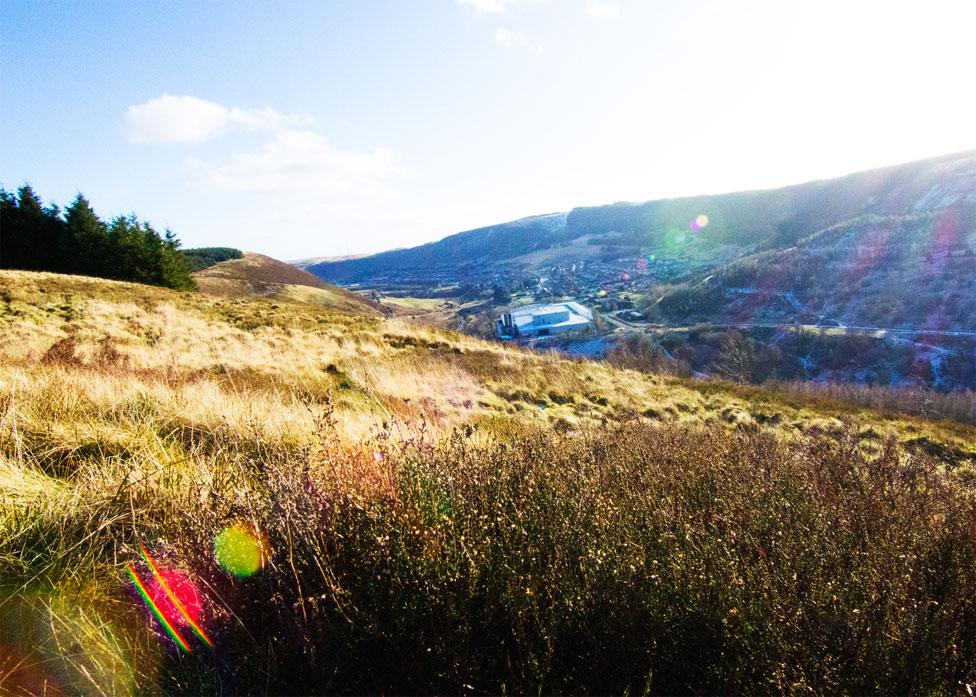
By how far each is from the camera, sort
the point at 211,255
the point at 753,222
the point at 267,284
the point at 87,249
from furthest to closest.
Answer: the point at 753,222
the point at 211,255
the point at 267,284
the point at 87,249

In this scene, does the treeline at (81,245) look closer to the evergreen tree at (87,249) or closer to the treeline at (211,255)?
the evergreen tree at (87,249)

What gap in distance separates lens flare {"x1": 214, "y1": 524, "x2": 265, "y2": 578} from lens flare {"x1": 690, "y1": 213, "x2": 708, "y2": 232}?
7125 inches

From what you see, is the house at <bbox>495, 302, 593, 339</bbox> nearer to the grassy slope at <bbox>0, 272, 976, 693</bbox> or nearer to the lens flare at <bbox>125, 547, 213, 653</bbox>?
the grassy slope at <bbox>0, 272, 976, 693</bbox>

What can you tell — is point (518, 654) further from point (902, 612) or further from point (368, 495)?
point (902, 612)

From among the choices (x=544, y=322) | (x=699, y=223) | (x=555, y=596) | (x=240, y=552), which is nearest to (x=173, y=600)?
(x=240, y=552)

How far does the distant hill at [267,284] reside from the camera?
47.3 m

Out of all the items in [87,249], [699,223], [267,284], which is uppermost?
[699,223]

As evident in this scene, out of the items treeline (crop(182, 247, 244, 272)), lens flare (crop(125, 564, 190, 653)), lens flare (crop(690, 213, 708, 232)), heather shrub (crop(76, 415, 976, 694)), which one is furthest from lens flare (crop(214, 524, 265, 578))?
lens flare (crop(690, 213, 708, 232))

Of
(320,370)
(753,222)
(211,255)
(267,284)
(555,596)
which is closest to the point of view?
(555,596)

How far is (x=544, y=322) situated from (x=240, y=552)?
70262 mm

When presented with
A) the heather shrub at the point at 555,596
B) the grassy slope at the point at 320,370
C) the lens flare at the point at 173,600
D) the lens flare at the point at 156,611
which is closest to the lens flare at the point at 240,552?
the heather shrub at the point at 555,596

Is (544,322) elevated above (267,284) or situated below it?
below

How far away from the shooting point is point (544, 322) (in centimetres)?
7162

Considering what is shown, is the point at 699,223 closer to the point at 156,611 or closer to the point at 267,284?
the point at 267,284
